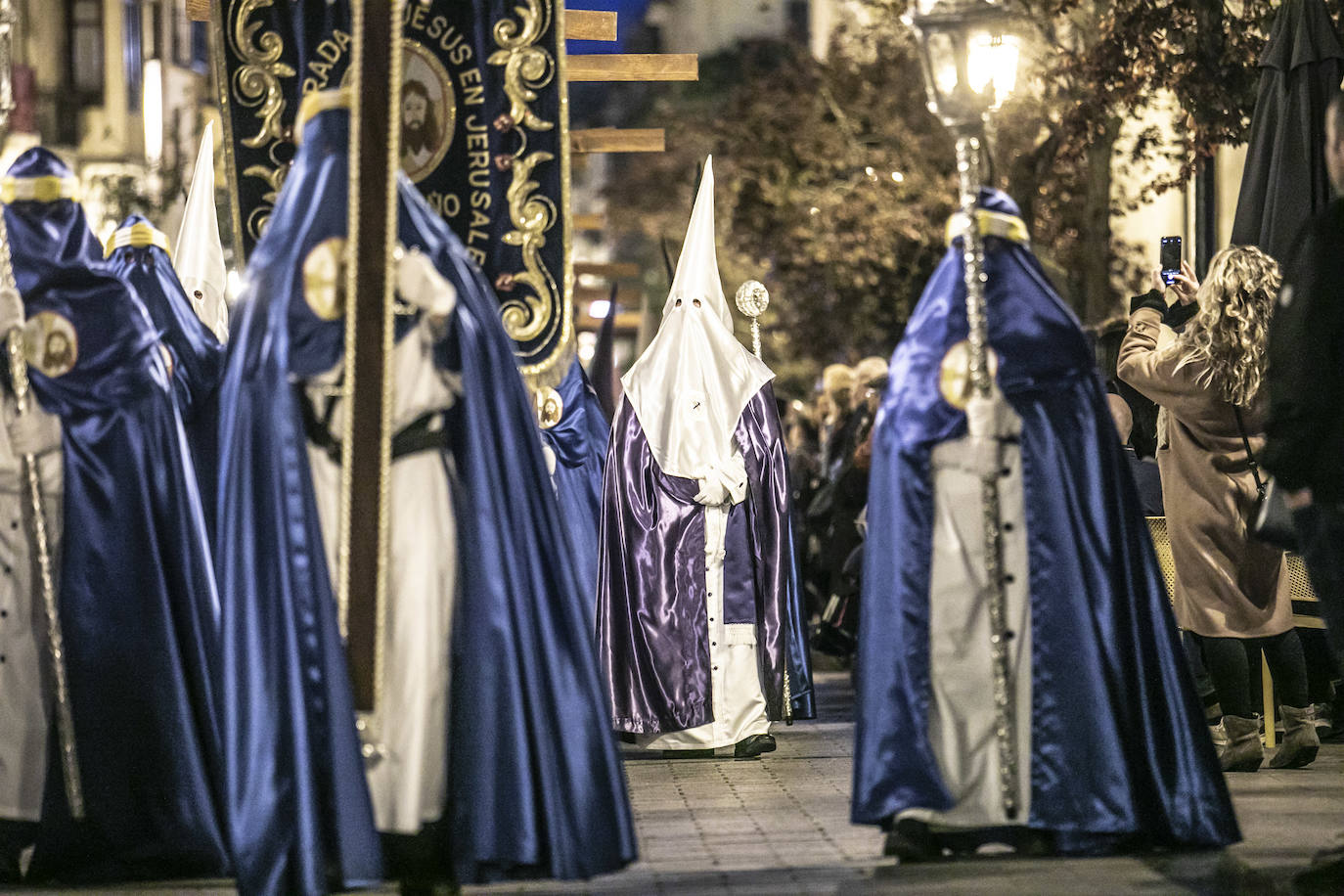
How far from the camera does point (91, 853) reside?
681 centimetres

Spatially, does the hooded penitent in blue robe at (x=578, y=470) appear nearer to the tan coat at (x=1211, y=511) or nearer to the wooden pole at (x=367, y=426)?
the tan coat at (x=1211, y=511)

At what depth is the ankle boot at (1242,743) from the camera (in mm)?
8648

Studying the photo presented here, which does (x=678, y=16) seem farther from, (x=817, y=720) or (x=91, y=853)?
(x=91, y=853)

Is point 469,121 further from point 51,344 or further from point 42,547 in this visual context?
point 42,547

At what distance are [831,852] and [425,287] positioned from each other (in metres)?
2.75

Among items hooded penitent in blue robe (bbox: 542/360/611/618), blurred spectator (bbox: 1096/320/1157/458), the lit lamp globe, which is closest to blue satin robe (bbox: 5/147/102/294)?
the lit lamp globe

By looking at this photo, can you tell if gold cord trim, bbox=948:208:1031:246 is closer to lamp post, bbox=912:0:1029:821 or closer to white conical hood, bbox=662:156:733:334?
lamp post, bbox=912:0:1029:821

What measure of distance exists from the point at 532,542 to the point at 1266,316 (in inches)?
166

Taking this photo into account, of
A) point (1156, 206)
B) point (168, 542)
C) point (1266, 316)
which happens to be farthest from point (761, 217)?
point (168, 542)

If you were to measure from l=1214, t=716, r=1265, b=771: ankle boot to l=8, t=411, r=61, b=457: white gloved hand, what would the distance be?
5.37 m

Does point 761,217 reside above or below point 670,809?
above

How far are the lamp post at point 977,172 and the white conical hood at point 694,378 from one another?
3715 millimetres

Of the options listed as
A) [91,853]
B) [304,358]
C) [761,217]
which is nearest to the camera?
[304,358]

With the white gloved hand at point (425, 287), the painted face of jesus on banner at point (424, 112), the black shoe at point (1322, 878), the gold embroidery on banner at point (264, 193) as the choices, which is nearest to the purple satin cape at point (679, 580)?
the painted face of jesus on banner at point (424, 112)
